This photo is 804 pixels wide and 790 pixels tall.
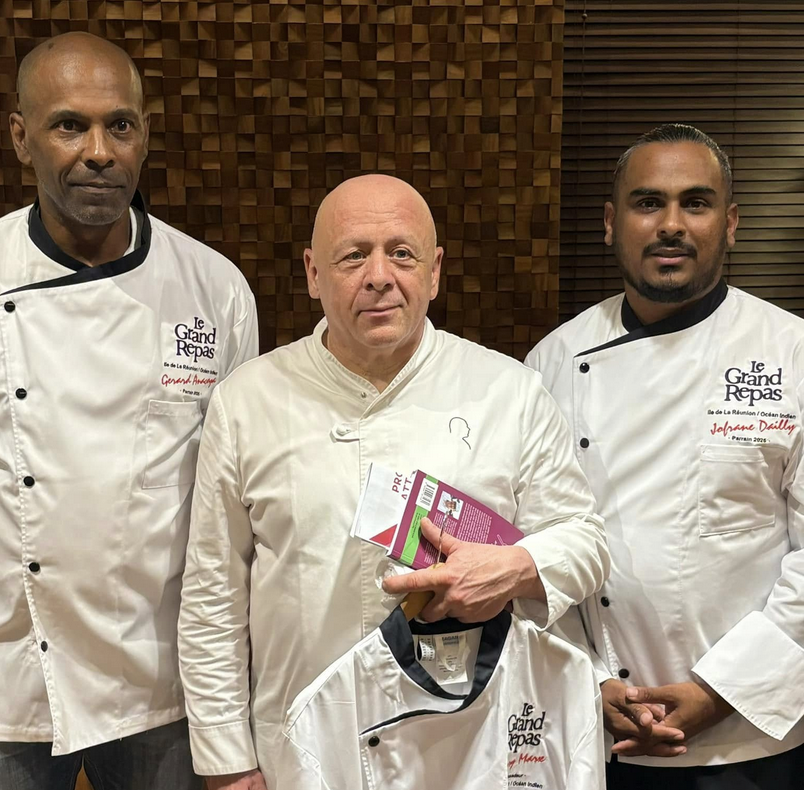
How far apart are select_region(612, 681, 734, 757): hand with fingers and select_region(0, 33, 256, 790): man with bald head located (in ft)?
2.83

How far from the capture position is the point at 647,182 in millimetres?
1767

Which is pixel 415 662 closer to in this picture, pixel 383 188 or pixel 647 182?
pixel 383 188

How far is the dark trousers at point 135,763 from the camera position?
5.53ft

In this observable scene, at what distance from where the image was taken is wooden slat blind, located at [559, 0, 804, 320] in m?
2.25

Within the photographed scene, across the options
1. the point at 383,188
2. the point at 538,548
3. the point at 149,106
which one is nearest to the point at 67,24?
the point at 149,106

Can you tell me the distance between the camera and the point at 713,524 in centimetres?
168

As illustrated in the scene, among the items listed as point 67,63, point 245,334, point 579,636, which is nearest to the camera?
point 67,63

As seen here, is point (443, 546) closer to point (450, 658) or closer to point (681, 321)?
point (450, 658)

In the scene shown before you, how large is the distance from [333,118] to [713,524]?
4.02 ft

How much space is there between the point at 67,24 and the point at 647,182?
1338 mm

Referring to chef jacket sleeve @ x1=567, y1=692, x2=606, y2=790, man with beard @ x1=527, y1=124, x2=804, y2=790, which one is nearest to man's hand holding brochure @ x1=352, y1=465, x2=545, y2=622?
chef jacket sleeve @ x1=567, y1=692, x2=606, y2=790

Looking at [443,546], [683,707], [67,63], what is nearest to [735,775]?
[683,707]

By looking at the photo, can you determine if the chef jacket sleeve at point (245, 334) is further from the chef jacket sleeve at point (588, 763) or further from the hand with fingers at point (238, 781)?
the chef jacket sleeve at point (588, 763)

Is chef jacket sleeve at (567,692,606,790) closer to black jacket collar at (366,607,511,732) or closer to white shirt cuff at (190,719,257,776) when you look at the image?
black jacket collar at (366,607,511,732)
